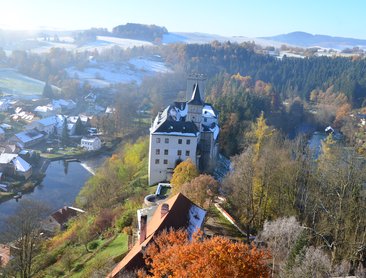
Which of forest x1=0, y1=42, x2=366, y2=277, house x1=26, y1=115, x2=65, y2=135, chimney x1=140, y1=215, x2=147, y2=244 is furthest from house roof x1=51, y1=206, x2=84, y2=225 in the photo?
house x1=26, y1=115, x2=65, y2=135

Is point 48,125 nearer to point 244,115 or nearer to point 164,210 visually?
point 244,115

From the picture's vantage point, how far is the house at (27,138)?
57062mm

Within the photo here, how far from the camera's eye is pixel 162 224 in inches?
682

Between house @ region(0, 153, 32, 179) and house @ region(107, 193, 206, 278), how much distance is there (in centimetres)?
3052

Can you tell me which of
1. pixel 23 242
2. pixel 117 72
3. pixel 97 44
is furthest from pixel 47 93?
pixel 97 44

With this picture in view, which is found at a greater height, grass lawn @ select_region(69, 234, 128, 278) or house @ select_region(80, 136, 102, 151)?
grass lawn @ select_region(69, 234, 128, 278)

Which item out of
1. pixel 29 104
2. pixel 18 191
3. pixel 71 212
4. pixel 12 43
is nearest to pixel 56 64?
pixel 29 104

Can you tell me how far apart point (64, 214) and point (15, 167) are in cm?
1604

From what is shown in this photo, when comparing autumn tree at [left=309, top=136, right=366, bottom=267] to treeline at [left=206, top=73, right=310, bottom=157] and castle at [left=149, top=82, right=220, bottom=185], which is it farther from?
treeline at [left=206, top=73, right=310, bottom=157]

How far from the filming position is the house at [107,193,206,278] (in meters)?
15.9

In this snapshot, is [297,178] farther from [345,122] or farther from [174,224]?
[345,122]

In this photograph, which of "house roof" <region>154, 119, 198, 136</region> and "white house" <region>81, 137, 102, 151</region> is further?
"white house" <region>81, 137, 102, 151</region>

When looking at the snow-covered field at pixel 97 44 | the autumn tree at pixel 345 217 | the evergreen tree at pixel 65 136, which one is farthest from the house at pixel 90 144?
the snow-covered field at pixel 97 44

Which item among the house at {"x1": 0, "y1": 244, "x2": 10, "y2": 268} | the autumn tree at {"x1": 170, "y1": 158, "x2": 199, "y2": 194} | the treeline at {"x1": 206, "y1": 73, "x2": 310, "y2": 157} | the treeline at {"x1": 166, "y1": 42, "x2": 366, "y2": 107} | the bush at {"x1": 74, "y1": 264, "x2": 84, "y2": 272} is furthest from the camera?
the treeline at {"x1": 166, "y1": 42, "x2": 366, "y2": 107}
